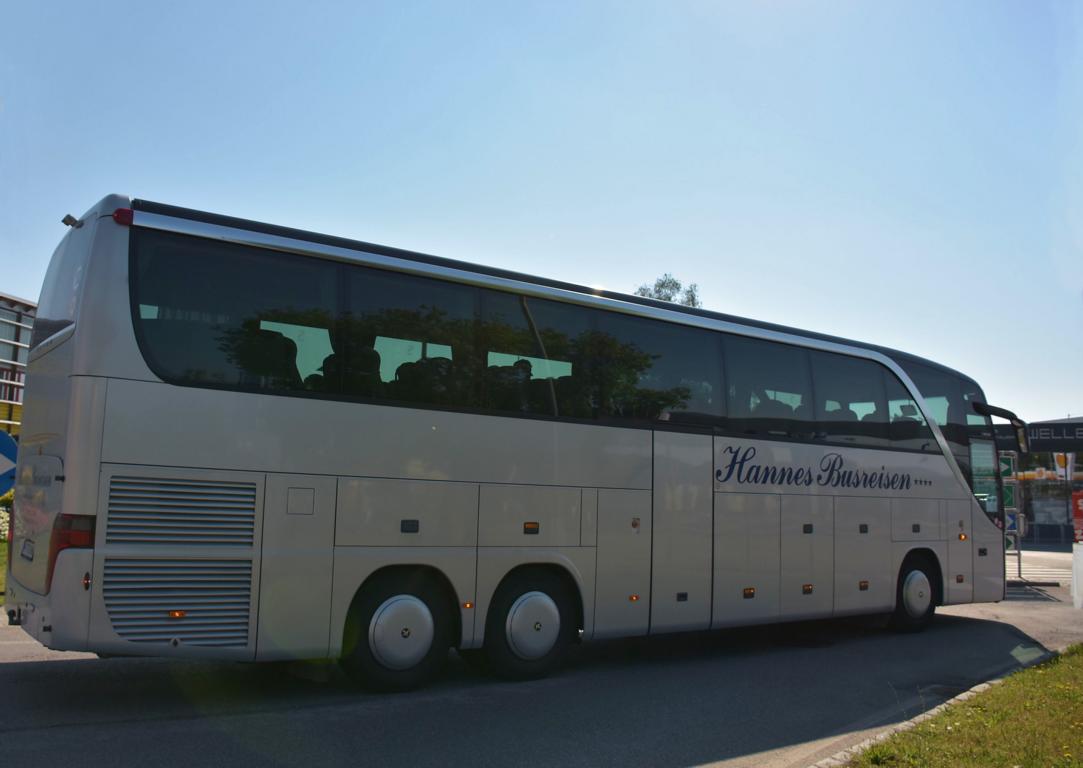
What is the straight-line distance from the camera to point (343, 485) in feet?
26.0

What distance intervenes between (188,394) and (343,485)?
1495 mm

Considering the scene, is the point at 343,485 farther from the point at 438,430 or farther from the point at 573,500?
the point at 573,500

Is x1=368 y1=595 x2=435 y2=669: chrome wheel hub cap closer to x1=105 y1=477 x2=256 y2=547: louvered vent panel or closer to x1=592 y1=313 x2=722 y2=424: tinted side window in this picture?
x1=105 y1=477 x2=256 y2=547: louvered vent panel

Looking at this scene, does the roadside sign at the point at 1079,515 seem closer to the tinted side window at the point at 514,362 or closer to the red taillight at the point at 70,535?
the tinted side window at the point at 514,362

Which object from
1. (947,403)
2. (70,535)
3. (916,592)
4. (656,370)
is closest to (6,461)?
(70,535)

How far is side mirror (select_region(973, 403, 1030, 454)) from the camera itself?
1502 cm

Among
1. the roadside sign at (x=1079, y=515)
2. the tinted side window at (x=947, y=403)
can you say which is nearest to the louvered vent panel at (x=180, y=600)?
the tinted side window at (x=947, y=403)

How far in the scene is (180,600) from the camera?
7.05 metres

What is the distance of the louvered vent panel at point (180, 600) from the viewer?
6.84 m

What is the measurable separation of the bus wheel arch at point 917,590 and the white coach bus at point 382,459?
2267mm

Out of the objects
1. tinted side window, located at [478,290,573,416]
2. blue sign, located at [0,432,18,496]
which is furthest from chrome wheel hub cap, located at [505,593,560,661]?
blue sign, located at [0,432,18,496]

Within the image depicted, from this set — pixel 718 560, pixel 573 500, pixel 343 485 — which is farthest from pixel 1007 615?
pixel 343 485

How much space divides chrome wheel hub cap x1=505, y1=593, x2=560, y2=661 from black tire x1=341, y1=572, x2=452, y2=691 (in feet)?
2.35

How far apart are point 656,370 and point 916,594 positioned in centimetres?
625
